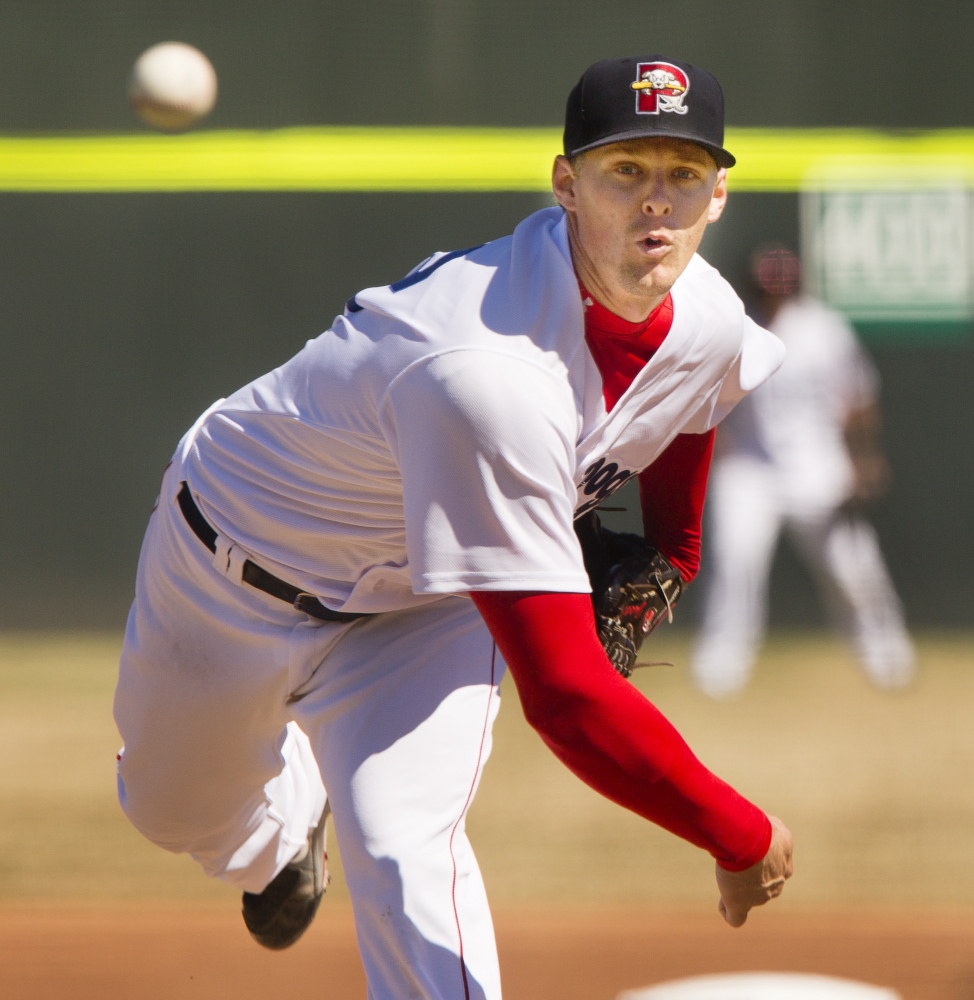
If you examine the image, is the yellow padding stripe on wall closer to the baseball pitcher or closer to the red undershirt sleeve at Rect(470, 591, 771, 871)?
the baseball pitcher

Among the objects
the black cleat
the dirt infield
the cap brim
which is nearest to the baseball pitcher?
the cap brim

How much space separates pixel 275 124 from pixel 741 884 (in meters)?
5.43

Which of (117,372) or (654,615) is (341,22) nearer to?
(117,372)

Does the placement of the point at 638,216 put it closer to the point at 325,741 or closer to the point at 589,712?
the point at 589,712

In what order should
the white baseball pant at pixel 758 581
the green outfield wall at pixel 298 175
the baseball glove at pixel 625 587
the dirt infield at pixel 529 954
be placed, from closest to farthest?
the baseball glove at pixel 625 587
the dirt infield at pixel 529 954
the white baseball pant at pixel 758 581
the green outfield wall at pixel 298 175

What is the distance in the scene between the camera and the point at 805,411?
4887 mm

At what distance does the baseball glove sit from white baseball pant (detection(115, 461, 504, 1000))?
8.7 inches

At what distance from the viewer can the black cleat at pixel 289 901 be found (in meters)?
2.20

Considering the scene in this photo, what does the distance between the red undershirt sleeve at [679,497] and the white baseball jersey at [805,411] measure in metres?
2.82

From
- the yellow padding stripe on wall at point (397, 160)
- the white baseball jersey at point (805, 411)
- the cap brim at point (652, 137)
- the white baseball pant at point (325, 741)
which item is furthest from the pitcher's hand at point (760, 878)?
the yellow padding stripe on wall at point (397, 160)

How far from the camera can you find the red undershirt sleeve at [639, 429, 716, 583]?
1974 millimetres

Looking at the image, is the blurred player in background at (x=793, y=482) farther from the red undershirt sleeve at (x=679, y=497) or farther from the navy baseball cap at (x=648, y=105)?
the navy baseball cap at (x=648, y=105)

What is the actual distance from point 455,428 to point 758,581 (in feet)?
12.0

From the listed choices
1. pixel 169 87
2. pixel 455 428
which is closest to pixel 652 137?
pixel 455 428
